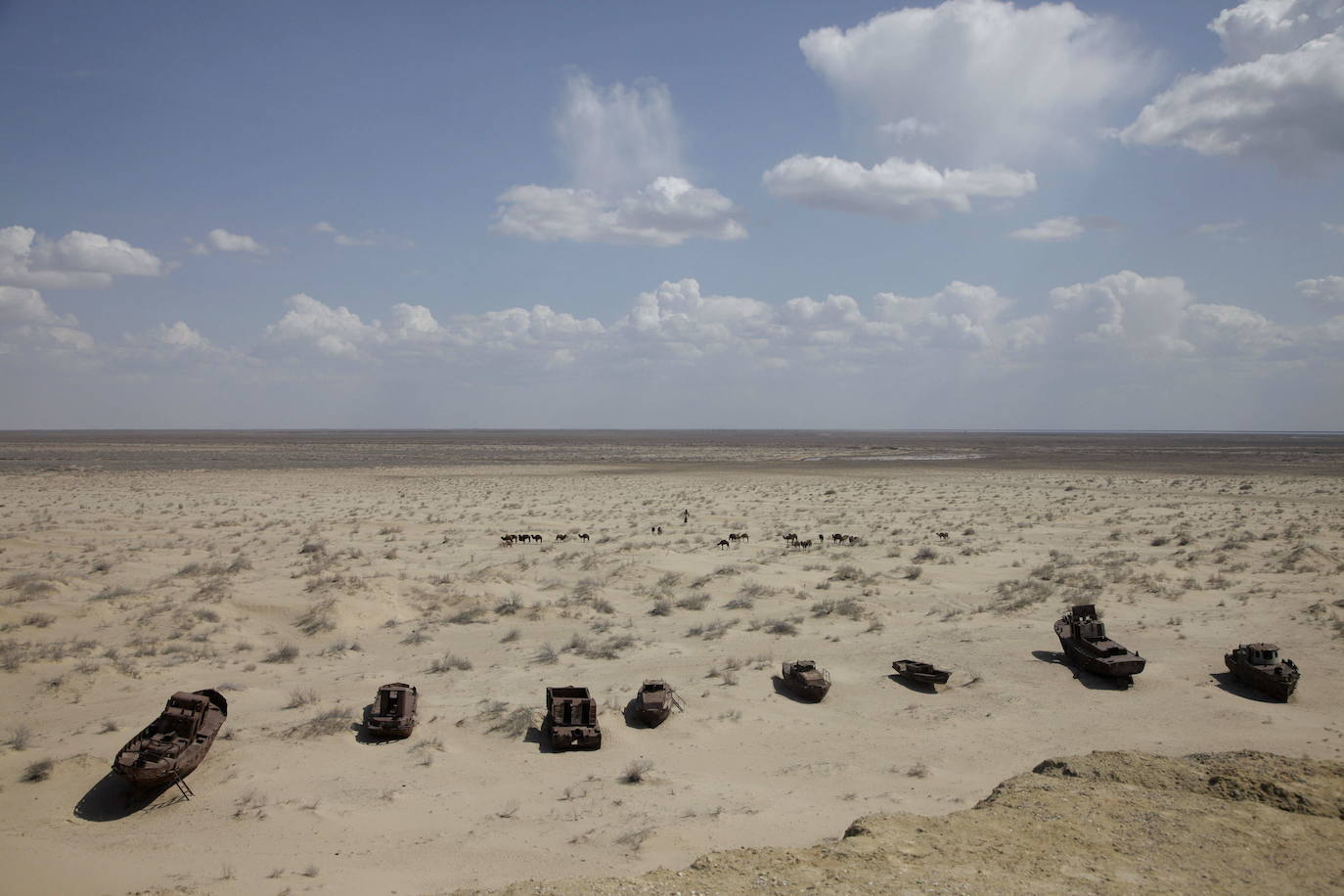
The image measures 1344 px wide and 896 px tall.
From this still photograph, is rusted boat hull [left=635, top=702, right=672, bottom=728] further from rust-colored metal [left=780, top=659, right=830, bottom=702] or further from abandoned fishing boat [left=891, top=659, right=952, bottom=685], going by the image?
abandoned fishing boat [left=891, top=659, right=952, bottom=685]

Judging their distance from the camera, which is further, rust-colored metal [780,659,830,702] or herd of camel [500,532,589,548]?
herd of camel [500,532,589,548]

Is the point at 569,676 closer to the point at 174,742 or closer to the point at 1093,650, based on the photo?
the point at 174,742

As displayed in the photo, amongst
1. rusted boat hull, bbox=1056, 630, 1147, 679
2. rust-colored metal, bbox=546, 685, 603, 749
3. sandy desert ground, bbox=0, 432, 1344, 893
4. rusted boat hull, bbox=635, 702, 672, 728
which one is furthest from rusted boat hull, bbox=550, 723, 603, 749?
rusted boat hull, bbox=1056, 630, 1147, 679

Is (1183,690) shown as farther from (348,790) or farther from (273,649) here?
(273,649)

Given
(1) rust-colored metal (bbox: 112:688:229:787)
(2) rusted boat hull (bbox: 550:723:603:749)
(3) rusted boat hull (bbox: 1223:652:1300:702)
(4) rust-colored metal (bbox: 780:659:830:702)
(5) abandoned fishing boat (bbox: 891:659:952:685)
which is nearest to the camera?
(1) rust-colored metal (bbox: 112:688:229:787)

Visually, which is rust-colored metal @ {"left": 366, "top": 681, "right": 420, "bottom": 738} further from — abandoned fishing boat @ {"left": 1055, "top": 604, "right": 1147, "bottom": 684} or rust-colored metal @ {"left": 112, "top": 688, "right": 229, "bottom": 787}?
abandoned fishing boat @ {"left": 1055, "top": 604, "right": 1147, "bottom": 684}

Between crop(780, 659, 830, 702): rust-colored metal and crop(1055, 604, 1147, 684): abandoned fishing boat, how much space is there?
4.88 metres

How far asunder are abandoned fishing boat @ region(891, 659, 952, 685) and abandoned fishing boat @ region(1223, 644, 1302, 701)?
4970 millimetres

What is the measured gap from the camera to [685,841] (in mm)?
8789

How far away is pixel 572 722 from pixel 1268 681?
1171 centimetres

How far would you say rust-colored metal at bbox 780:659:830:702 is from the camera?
13.2 m

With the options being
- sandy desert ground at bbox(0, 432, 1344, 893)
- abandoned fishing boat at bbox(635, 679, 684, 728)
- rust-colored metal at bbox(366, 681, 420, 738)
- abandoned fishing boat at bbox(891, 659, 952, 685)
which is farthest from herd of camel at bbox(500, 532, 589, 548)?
abandoned fishing boat at bbox(891, 659, 952, 685)

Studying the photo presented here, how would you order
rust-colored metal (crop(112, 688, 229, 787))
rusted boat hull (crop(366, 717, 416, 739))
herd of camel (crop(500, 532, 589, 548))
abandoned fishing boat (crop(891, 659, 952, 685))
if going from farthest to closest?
herd of camel (crop(500, 532, 589, 548)) → abandoned fishing boat (crop(891, 659, 952, 685)) → rusted boat hull (crop(366, 717, 416, 739)) → rust-colored metal (crop(112, 688, 229, 787))

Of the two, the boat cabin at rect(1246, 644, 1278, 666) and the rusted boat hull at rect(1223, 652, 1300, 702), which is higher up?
the boat cabin at rect(1246, 644, 1278, 666)
